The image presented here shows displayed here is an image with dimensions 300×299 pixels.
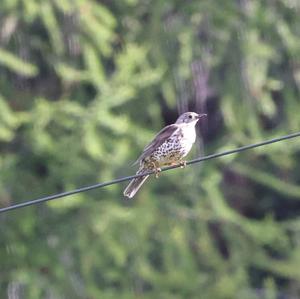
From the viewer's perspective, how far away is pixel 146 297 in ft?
51.6

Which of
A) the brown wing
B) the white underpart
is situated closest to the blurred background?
the brown wing

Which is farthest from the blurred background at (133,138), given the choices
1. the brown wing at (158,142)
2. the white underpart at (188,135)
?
the white underpart at (188,135)

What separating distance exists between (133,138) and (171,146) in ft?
19.9

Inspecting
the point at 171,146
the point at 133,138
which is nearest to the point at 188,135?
the point at 171,146

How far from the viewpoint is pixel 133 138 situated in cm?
1566

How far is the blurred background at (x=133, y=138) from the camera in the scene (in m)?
15.6

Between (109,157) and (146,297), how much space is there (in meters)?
1.68

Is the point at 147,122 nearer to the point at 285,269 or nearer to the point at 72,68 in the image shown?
the point at 72,68

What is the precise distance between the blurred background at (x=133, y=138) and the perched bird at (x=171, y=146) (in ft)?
17.7

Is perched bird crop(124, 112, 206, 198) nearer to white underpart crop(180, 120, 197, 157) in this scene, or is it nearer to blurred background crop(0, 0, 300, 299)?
white underpart crop(180, 120, 197, 157)

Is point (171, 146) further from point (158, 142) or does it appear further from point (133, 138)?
point (133, 138)

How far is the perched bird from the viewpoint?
957 centimetres

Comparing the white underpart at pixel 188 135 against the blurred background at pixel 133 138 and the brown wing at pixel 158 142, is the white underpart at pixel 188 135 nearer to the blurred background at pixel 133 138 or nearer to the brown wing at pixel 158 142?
the brown wing at pixel 158 142

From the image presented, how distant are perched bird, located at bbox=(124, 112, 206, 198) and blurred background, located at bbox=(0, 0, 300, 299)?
5402 millimetres
